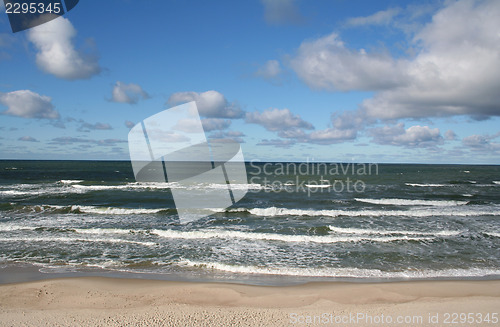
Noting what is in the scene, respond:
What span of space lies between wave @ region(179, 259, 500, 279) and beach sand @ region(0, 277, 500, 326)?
2.19 ft

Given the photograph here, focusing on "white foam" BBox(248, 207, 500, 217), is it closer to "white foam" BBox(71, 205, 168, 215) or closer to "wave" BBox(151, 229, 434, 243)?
"wave" BBox(151, 229, 434, 243)

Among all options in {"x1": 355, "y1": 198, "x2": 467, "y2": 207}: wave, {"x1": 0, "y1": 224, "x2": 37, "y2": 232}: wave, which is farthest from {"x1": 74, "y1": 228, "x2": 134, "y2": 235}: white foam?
{"x1": 355, "y1": 198, "x2": 467, "y2": 207}: wave

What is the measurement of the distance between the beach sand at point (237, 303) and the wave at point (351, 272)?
0.67 meters

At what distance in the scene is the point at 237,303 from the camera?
21.2ft

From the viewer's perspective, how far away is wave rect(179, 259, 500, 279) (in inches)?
326

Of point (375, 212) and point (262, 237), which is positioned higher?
point (262, 237)

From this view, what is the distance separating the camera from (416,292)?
708 centimetres

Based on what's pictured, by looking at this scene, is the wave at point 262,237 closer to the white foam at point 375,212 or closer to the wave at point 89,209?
the white foam at point 375,212

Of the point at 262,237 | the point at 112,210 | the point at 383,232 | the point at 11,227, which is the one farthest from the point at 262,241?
the point at 11,227

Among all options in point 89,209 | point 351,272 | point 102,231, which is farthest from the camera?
point 89,209

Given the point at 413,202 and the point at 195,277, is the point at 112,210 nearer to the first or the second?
the point at 195,277

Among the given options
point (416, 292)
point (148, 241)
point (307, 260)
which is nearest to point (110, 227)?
point (148, 241)

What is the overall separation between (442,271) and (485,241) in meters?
4.86

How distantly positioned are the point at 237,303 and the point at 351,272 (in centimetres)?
373
